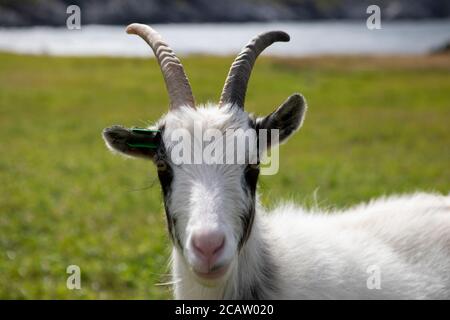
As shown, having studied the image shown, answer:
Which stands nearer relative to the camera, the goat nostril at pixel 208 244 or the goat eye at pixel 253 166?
the goat nostril at pixel 208 244

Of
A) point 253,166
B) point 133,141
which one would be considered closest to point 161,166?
point 133,141

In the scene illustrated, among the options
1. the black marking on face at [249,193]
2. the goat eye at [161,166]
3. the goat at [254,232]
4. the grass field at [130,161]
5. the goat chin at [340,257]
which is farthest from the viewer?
the grass field at [130,161]

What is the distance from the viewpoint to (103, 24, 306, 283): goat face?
12.8 feet

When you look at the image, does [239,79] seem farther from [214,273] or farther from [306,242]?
[214,273]

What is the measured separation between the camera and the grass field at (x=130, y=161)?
9.09 metres

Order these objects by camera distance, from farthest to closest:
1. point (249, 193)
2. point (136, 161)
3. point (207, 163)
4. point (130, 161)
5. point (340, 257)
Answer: point (136, 161) < point (130, 161) < point (340, 257) < point (249, 193) < point (207, 163)

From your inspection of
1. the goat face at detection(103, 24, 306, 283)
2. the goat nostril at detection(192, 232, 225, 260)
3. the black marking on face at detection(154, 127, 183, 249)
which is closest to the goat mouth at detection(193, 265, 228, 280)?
the goat face at detection(103, 24, 306, 283)

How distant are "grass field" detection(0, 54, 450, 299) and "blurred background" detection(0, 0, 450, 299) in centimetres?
4

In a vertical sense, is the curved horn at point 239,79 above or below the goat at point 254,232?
above

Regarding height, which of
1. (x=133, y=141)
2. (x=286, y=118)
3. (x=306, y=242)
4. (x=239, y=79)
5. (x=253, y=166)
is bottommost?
(x=306, y=242)

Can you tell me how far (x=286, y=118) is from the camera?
4961 millimetres

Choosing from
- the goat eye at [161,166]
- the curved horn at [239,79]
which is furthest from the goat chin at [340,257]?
the curved horn at [239,79]

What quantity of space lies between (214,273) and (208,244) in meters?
0.24

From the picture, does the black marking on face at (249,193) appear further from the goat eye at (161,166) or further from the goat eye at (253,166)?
the goat eye at (161,166)
